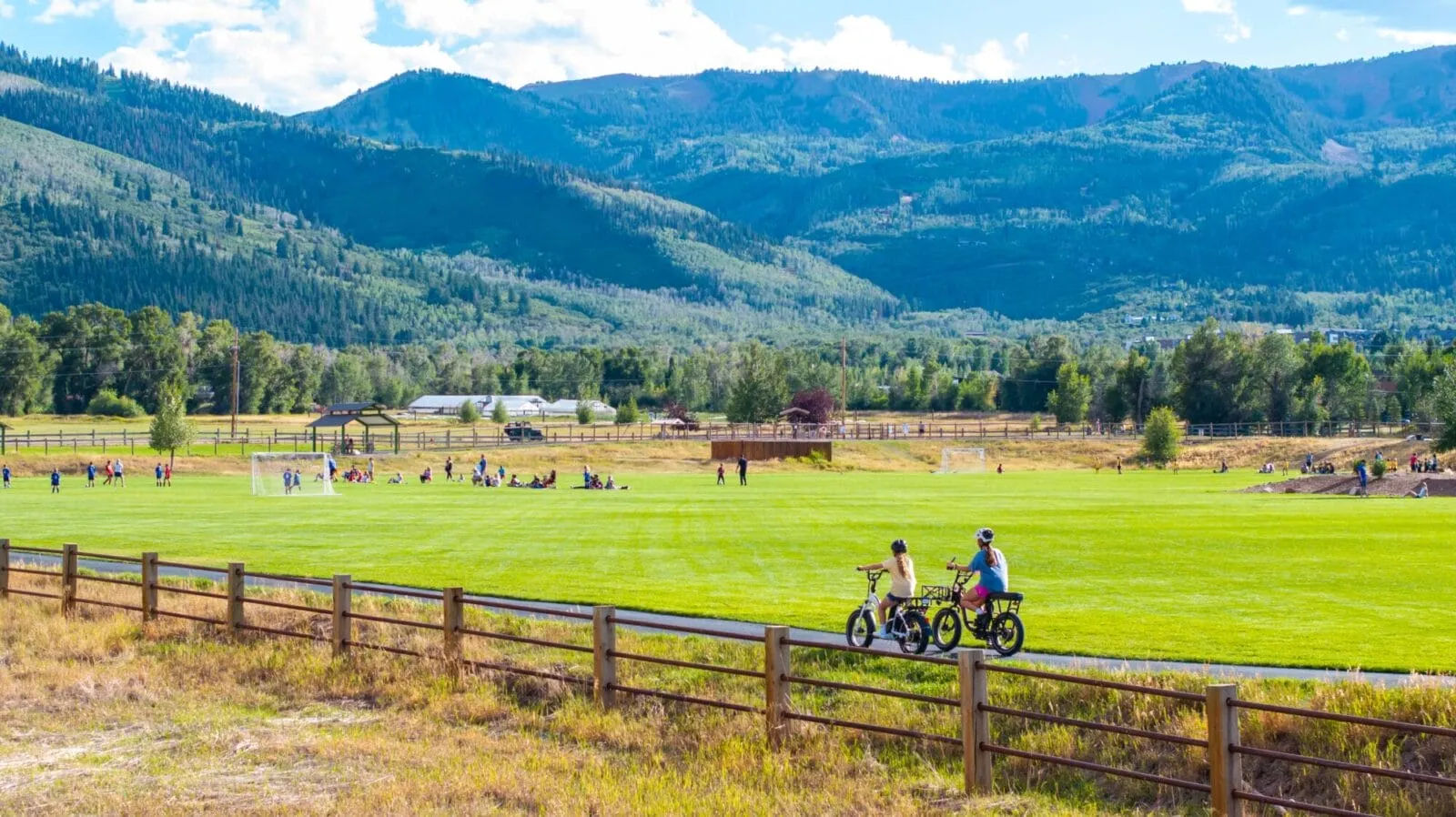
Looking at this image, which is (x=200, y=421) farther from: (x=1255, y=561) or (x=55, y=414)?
(x=1255, y=561)

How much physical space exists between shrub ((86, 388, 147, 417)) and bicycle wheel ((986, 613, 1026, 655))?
542 feet

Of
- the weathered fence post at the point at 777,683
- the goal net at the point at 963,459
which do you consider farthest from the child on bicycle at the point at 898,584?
the goal net at the point at 963,459

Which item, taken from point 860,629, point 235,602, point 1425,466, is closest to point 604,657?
point 860,629

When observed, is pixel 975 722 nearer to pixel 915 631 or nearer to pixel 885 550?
pixel 915 631

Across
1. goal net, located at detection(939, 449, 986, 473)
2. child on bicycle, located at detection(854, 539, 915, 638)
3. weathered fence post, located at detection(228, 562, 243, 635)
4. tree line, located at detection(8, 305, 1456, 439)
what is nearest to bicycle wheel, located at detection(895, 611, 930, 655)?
child on bicycle, located at detection(854, 539, 915, 638)

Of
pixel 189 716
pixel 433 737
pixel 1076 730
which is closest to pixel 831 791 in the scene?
pixel 1076 730

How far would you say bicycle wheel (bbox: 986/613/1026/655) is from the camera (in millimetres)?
19938

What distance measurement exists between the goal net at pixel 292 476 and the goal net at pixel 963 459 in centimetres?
4597

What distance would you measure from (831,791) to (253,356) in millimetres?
182885

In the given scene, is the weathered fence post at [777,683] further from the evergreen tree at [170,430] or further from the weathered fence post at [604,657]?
the evergreen tree at [170,430]

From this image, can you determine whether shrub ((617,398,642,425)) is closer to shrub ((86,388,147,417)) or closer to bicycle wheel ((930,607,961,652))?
shrub ((86,388,147,417))

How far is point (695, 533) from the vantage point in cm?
4306

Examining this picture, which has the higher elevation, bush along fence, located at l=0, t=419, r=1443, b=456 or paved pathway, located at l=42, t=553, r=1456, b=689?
bush along fence, located at l=0, t=419, r=1443, b=456

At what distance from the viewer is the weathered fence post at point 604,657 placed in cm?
1836
